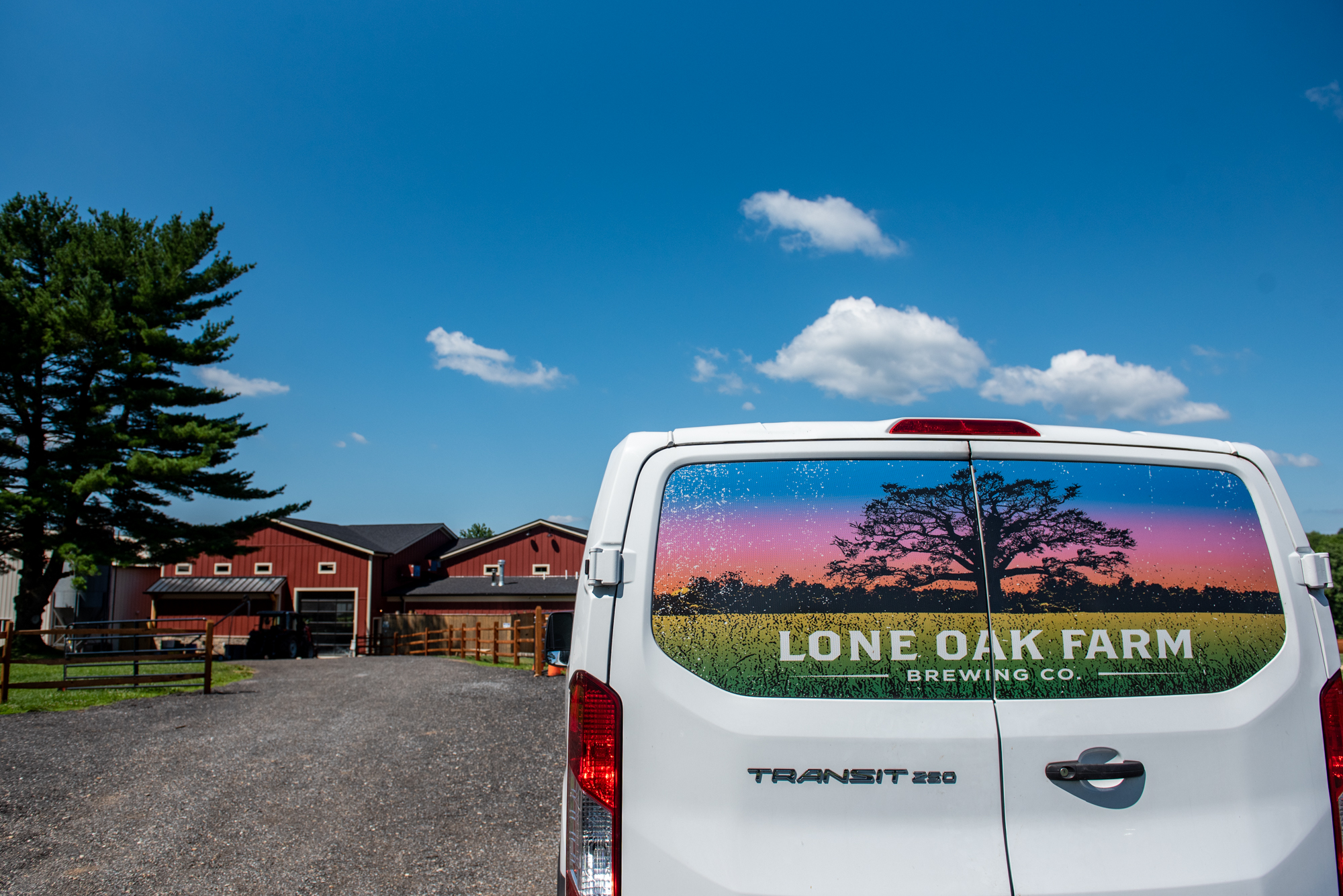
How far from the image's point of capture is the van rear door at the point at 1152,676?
81.7 inches

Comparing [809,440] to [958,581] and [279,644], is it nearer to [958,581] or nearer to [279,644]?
[958,581]

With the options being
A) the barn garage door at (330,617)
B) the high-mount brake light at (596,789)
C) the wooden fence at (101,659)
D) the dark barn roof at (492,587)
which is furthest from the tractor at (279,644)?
the high-mount brake light at (596,789)

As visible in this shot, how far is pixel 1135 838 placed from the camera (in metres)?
2.07

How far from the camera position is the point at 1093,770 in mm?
2092

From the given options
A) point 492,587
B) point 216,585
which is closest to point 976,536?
point 492,587

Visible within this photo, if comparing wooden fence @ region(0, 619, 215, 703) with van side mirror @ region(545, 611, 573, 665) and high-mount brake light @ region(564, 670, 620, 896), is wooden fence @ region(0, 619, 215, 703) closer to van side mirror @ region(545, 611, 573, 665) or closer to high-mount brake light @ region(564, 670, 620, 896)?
van side mirror @ region(545, 611, 573, 665)

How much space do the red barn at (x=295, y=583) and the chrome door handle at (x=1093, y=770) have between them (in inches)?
1474

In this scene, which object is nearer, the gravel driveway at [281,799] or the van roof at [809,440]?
the van roof at [809,440]

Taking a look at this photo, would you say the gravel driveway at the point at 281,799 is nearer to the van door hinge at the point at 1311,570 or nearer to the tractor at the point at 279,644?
the van door hinge at the point at 1311,570

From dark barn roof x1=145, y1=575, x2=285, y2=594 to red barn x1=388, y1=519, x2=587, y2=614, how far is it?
531cm

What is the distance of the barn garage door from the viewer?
36.2 meters

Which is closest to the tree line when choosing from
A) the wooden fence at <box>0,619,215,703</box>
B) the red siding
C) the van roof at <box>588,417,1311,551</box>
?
the wooden fence at <box>0,619,215,703</box>

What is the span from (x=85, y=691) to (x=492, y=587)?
87.8 feet

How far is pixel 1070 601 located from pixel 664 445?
1217 mm
